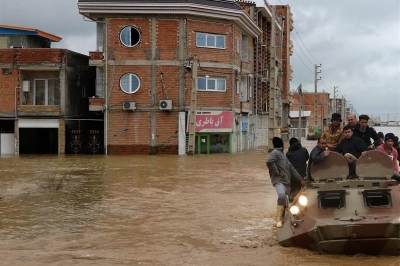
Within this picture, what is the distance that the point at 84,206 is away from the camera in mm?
15352

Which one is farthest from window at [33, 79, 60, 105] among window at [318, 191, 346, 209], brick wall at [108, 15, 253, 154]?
window at [318, 191, 346, 209]

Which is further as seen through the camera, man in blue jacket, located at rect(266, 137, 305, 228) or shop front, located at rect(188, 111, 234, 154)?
shop front, located at rect(188, 111, 234, 154)

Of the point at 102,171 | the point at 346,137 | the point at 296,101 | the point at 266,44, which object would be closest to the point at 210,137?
the point at 102,171

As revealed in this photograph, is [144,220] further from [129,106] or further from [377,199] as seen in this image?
[129,106]

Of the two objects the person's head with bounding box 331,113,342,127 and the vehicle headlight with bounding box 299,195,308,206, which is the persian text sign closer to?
the person's head with bounding box 331,113,342,127

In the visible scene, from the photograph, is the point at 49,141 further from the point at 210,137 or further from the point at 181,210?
the point at 181,210

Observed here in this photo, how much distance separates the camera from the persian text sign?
37.2 m

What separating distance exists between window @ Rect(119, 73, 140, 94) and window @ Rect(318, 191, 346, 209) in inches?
1118

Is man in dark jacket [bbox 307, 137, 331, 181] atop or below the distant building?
below

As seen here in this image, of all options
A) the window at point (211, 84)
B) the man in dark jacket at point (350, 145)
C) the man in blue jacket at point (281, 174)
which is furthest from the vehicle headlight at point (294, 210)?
the window at point (211, 84)

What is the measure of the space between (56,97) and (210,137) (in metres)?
9.96

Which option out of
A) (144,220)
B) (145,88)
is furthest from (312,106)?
(144,220)

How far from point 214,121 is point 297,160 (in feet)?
88.1

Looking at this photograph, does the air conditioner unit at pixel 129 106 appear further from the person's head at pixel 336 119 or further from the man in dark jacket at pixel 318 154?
the man in dark jacket at pixel 318 154
